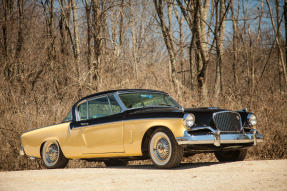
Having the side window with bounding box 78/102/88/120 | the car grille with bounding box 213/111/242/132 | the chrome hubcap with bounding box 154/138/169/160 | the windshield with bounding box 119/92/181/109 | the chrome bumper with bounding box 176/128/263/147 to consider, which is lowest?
the chrome hubcap with bounding box 154/138/169/160

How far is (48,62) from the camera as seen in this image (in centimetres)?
1823

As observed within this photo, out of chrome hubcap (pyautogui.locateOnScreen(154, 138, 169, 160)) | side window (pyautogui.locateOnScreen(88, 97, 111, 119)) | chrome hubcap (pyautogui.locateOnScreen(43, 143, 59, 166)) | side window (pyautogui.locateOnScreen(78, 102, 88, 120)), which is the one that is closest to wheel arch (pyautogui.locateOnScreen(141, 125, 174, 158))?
chrome hubcap (pyautogui.locateOnScreen(154, 138, 169, 160))

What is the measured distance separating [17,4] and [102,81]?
10.1 metres

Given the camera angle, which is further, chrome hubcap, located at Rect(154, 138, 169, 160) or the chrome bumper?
chrome hubcap, located at Rect(154, 138, 169, 160)

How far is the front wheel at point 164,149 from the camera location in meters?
6.91

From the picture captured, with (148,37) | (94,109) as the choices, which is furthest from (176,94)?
(148,37)

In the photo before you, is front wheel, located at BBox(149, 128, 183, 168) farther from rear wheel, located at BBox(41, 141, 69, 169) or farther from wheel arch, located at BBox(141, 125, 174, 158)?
rear wheel, located at BBox(41, 141, 69, 169)

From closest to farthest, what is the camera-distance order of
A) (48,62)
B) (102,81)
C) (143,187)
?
(143,187) → (102,81) → (48,62)

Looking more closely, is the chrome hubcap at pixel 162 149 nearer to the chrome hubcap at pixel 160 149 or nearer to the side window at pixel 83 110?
the chrome hubcap at pixel 160 149

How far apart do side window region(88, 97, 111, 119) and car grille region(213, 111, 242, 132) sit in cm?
218

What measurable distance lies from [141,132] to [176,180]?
5.66ft

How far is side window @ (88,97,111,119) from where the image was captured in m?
8.31

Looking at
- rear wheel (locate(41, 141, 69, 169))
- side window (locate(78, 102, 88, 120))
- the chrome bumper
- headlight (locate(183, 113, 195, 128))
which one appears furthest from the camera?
rear wheel (locate(41, 141, 69, 169))

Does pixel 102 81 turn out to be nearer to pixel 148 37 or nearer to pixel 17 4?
pixel 17 4
